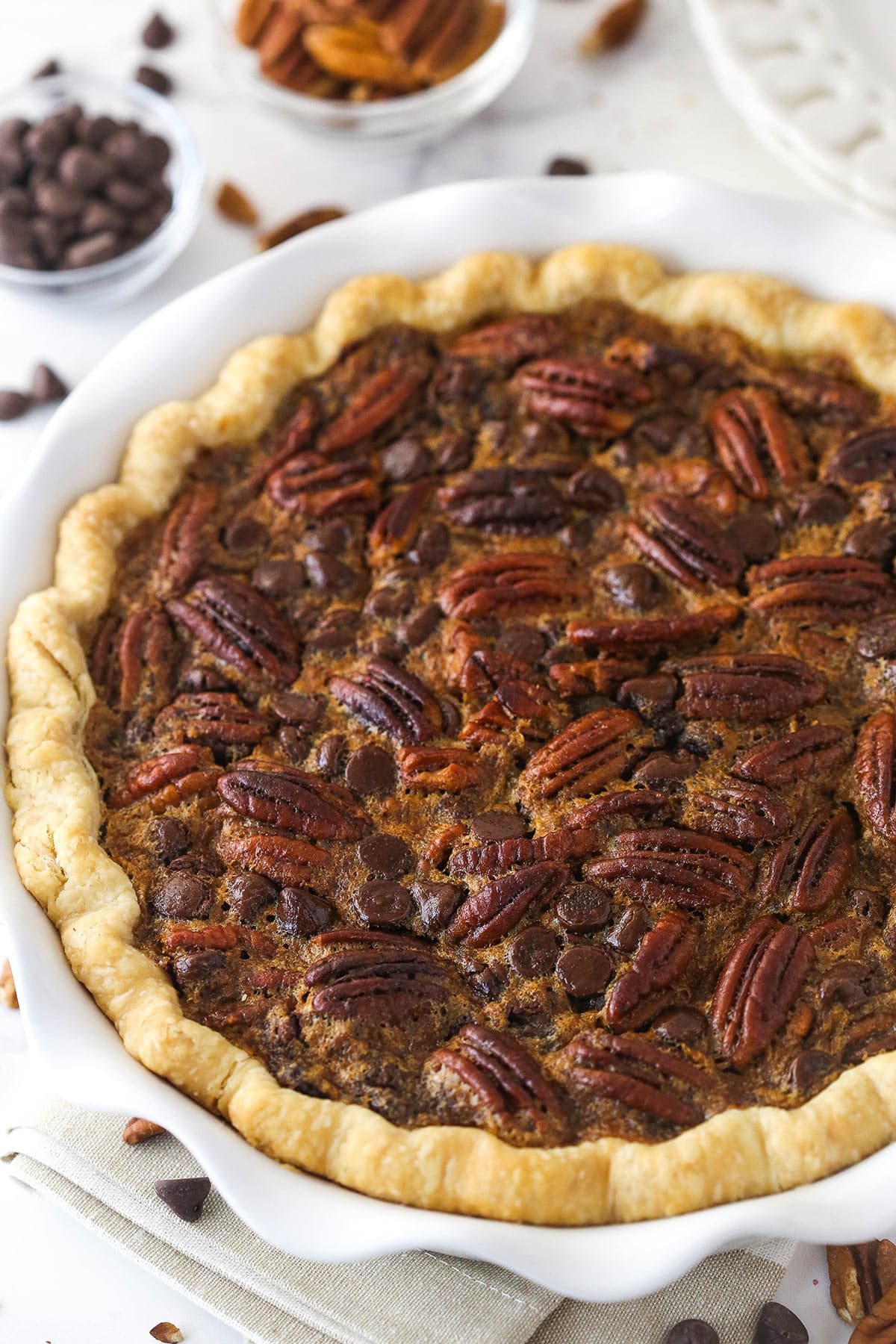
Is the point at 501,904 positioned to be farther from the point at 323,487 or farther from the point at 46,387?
the point at 46,387

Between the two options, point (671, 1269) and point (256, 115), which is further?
point (256, 115)

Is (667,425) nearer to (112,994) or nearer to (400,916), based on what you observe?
(400,916)

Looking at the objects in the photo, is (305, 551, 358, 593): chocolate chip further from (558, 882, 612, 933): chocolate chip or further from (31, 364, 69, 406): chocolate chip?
(31, 364, 69, 406): chocolate chip

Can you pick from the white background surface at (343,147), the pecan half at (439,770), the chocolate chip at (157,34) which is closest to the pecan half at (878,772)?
the pecan half at (439,770)

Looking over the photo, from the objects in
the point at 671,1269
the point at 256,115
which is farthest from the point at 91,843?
the point at 256,115

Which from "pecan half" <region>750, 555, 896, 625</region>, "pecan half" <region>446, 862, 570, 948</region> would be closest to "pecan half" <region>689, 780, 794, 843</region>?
"pecan half" <region>446, 862, 570, 948</region>

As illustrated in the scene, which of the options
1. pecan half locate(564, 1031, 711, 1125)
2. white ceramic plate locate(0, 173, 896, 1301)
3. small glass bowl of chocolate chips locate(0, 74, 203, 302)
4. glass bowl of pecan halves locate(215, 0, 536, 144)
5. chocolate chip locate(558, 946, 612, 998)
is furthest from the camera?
glass bowl of pecan halves locate(215, 0, 536, 144)
